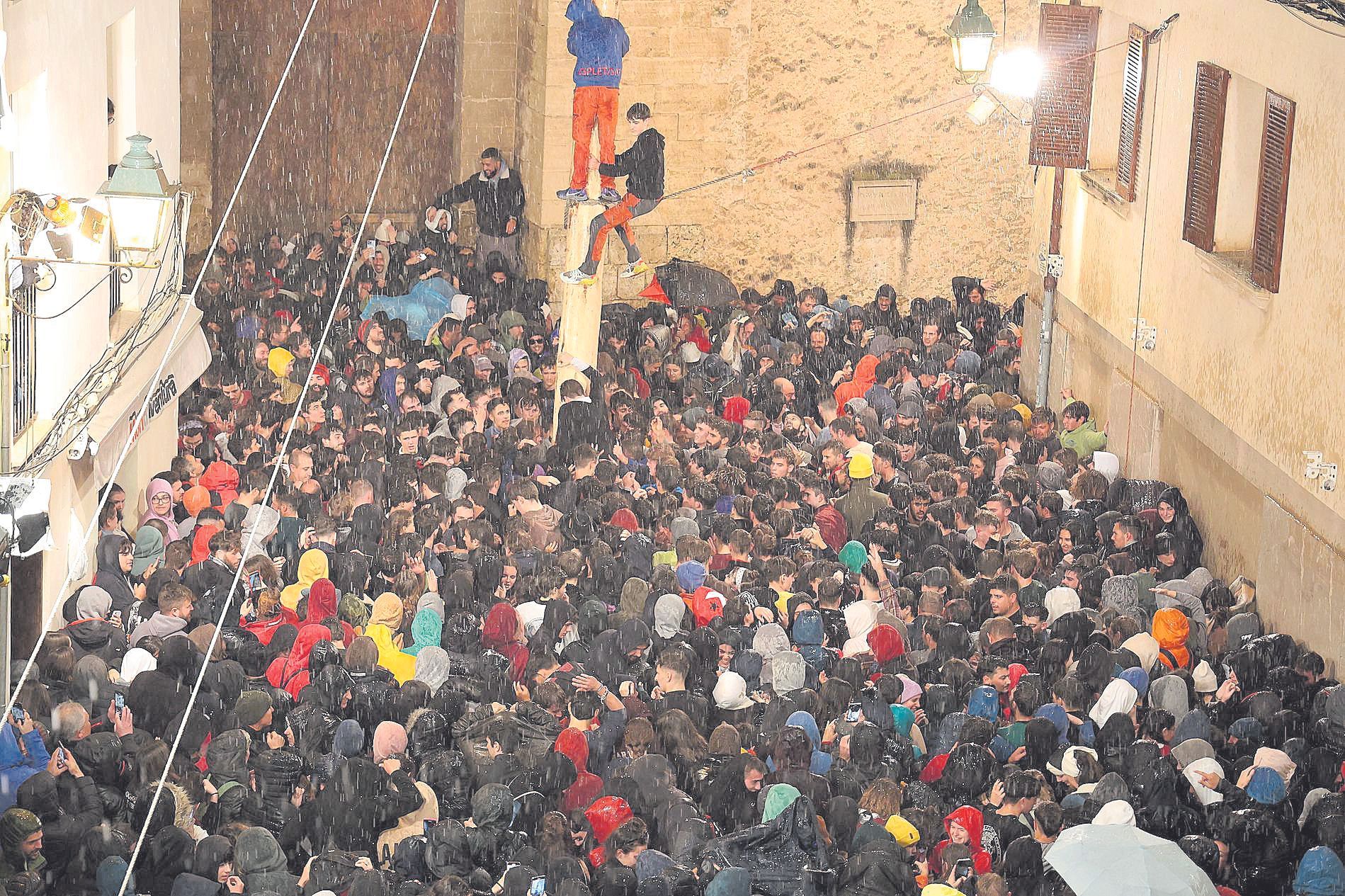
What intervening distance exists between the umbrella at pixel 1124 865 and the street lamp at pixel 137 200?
4989mm

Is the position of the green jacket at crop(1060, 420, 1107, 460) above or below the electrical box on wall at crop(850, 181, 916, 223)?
below

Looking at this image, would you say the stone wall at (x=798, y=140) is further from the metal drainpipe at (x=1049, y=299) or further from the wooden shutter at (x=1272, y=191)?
the wooden shutter at (x=1272, y=191)

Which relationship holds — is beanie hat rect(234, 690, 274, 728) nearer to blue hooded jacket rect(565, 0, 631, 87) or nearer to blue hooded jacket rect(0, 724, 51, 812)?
blue hooded jacket rect(0, 724, 51, 812)

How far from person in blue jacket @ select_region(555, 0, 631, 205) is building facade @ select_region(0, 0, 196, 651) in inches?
128

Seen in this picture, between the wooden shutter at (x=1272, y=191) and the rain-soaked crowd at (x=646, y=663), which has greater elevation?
the wooden shutter at (x=1272, y=191)

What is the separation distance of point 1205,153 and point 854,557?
169 inches

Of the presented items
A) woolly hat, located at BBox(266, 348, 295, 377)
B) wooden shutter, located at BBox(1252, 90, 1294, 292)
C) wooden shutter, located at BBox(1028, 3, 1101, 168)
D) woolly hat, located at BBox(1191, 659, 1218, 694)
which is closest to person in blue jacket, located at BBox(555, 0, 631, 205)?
woolly hat, located at BBox(266, 348, 295, 377)

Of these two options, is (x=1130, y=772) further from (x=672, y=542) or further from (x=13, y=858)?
(x=13, y=858)

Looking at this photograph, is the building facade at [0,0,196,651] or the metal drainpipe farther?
the metal drainpipe

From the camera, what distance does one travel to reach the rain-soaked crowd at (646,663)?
844 centimetres

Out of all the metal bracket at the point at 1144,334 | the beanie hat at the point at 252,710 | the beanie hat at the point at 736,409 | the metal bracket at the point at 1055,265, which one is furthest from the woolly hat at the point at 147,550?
the metal bracket at the point at 1055,265

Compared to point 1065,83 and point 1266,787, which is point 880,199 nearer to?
point 1065,83

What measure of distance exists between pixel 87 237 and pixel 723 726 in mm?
3907

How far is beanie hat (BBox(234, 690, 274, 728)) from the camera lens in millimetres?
9406
